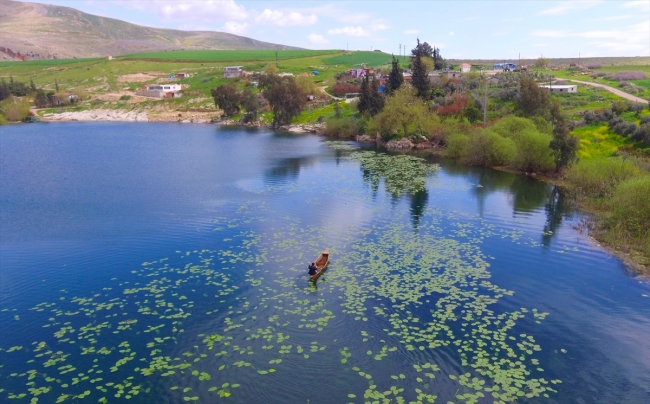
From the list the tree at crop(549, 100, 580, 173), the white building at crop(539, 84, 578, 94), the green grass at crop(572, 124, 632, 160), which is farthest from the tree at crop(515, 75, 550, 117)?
the tree at crop(549, 100, 580, 173)

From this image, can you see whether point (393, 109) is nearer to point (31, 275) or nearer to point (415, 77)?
point (415, 77)

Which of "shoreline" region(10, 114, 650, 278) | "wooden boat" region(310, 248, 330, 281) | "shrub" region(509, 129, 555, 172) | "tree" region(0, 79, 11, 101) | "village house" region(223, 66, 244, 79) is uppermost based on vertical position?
"village house" region(223, 66, 244, 79)

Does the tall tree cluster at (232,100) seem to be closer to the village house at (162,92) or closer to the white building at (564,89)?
the village house at (162,92)

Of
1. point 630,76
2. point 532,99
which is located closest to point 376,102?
point 532,99

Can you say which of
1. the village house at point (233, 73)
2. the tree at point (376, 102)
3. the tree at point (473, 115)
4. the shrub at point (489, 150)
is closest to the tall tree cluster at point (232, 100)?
the village house at point (233, 73)

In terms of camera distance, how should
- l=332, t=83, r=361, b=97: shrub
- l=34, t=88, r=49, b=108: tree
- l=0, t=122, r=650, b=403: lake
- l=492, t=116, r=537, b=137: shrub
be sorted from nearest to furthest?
l=0, t=122, r=650, b=403: lake < l=492, t=116, r=537, b=137: shrub < l=332, t=83, r=361, b=97: shrub < l=34, t=88, r=49, b=108: tree

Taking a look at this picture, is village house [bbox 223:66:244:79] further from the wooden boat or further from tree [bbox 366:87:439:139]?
the wooden boat

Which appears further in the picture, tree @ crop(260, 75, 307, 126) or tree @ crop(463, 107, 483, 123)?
tree @ crop(260, 75, 307, 126)
